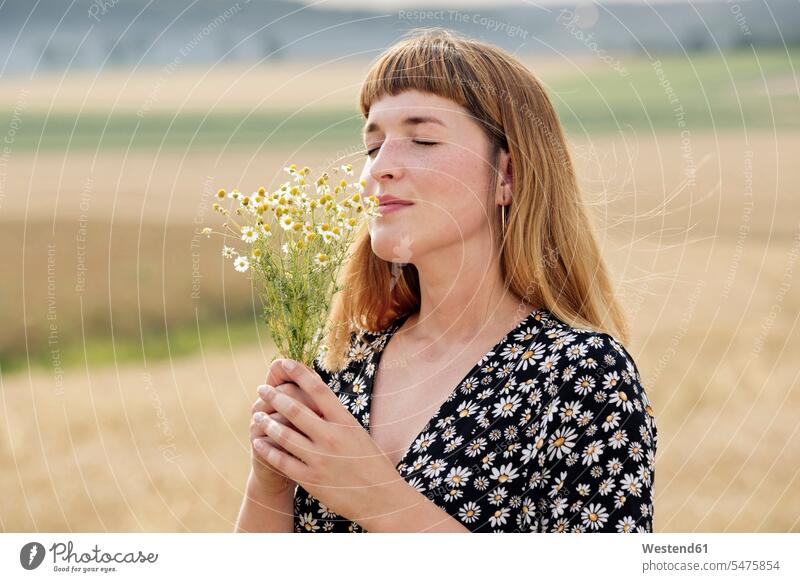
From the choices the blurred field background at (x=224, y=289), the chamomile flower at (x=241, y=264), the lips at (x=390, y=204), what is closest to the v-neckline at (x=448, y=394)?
the lips at (x=390, y=204)

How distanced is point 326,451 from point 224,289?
10.3ft

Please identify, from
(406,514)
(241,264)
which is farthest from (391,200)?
(406,514)

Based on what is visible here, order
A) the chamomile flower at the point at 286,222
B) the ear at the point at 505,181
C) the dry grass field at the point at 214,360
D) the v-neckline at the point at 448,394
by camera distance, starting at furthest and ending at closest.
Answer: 1. the dry grass field at the point at 214,360
2. the ear at the point at 505,181
3. the v-neckline at the point at 448,394
4. the chamomile flower at the point at 286,222

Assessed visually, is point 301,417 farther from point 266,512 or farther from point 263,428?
point 266,512

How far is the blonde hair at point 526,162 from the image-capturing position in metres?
2.29

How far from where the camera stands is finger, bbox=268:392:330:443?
6.76 feet

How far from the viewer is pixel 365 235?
271 centimetres

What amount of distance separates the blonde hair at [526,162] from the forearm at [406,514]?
2.08 ft

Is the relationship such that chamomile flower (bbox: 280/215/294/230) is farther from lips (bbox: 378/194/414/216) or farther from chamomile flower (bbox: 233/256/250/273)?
lips (bbox: 378/194/414/216)

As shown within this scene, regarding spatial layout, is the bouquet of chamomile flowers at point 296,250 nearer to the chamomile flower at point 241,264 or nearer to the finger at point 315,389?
the chamomile flower at point 241,264

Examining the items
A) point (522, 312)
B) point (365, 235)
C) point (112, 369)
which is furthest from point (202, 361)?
point (522, 312)

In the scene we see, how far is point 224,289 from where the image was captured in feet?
16.6

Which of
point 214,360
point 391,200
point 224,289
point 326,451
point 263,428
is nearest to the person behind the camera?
point 326,451

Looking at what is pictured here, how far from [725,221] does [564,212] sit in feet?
8.03
